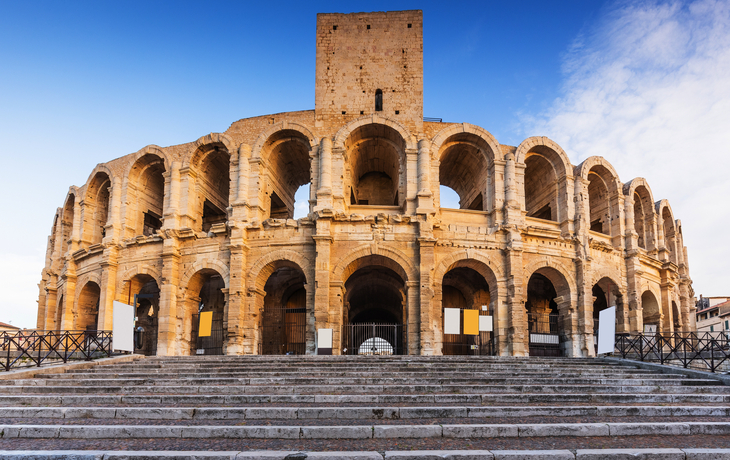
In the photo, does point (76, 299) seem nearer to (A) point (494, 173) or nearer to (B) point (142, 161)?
(B) point (142, 161)

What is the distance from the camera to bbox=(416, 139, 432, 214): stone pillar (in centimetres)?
1923

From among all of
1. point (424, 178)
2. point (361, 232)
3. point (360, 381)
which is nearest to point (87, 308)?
point (361, 232)

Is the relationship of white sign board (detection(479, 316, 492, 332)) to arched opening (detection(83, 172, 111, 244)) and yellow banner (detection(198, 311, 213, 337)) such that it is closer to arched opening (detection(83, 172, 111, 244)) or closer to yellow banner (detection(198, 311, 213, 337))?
yellow banner (detection(198, 311, 213, 337))

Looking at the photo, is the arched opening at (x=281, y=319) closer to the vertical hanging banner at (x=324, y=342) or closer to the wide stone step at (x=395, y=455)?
the vertical hanging banner at (x=324, y=342)

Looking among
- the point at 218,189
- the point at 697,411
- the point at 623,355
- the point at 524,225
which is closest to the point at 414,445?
the point at 697,411

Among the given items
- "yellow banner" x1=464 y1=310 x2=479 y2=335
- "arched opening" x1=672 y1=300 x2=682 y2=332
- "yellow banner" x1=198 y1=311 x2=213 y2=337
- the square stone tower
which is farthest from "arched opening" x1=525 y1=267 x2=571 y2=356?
"yellow banner" x1=198 y1=311 x2=213 y2=337

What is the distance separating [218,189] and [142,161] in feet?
11.4

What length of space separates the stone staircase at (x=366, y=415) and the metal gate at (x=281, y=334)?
1017cm

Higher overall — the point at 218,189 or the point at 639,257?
the point at 218,189

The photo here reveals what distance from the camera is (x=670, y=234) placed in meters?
27.5

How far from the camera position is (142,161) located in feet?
75.2

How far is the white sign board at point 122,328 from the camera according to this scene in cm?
1589

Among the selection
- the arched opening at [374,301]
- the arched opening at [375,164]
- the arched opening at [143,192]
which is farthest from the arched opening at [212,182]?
the arched opening at [374,301]

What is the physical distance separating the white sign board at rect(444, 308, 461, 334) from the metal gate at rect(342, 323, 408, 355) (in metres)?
1.55
